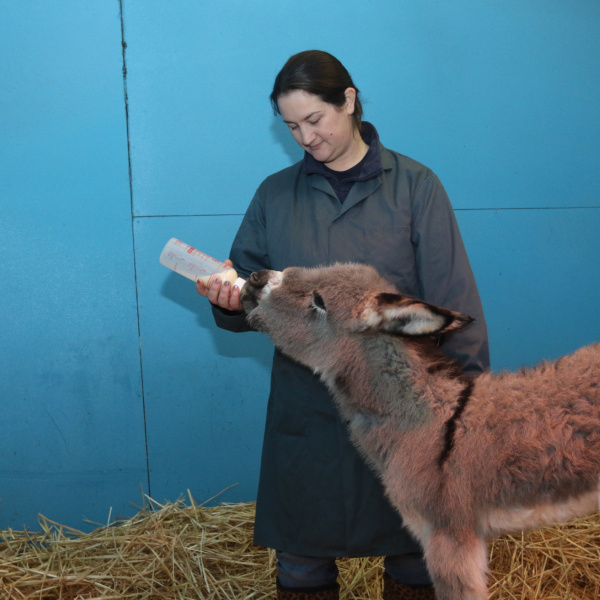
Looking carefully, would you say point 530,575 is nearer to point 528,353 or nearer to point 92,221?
point 528,353

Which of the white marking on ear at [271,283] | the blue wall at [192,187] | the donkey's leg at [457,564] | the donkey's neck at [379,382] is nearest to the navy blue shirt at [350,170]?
the white marking on ear at [271,283]

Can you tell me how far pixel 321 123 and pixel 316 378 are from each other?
92 centimetres

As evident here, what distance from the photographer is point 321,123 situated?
2.24 m

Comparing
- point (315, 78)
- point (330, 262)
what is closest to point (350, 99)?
point (315, 78)

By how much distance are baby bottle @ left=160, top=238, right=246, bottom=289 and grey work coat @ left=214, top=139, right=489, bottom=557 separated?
156mm

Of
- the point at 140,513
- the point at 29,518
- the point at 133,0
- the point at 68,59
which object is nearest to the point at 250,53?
the point at 133,0

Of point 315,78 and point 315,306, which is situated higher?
point 315,78

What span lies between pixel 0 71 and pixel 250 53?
1254mm

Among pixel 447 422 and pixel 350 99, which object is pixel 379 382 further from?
pixel 350 99

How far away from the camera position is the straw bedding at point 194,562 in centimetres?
283

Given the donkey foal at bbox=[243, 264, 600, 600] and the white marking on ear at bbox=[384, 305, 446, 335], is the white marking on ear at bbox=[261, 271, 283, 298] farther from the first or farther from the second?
the white marking on ear at bbox=[384, 305, 446, 335]

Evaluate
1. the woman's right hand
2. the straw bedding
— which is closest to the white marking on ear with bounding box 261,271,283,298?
the woman's right hand

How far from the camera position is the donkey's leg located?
6.07ft

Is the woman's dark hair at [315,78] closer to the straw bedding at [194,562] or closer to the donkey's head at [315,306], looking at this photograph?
the donkey's head at [315,306]
